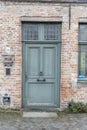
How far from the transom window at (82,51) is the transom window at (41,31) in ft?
2.40

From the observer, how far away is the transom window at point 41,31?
410 inches

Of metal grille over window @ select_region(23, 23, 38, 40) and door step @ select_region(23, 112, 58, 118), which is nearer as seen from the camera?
door step @ select_region(23, 112, 58, 118)

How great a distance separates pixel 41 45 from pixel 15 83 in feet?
4.93

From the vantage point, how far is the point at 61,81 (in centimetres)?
1041

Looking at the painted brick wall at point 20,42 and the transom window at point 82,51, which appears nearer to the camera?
the painted brick wall at point 20,42

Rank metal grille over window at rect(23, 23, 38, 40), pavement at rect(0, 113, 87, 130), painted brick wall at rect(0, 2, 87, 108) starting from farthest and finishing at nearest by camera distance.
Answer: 1. metal grille over window at rect(23, 23, 38, 40)
2. painted brick wall at rect(0, 2, 87, 108)
3. pavement at rect(0, 113, 87, 130)

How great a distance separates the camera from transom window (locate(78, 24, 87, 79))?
34.4 ft

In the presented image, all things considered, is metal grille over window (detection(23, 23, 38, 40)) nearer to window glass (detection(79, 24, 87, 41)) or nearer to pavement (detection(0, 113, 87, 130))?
window glass (detection(79, 24, 87, 41))

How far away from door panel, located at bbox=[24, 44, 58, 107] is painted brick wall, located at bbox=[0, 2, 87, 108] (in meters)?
0.29

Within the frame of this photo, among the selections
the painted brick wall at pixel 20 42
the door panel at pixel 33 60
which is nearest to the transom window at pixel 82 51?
the painted brick wall at pixel 20 42

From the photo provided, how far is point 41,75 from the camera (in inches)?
413

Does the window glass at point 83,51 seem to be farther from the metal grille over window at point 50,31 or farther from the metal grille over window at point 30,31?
the metal grille over window at point 30,31

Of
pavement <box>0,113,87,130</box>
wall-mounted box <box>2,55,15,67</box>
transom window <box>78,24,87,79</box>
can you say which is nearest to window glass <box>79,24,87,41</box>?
transom window <box>78,24,87,79</box>

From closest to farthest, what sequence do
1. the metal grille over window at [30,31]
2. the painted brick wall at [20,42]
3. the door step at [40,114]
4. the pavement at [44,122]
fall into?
the pavement at [44,122], the door step at [40,114], the painted brick wall at [20,42], the metal grille over window at [30,31]
